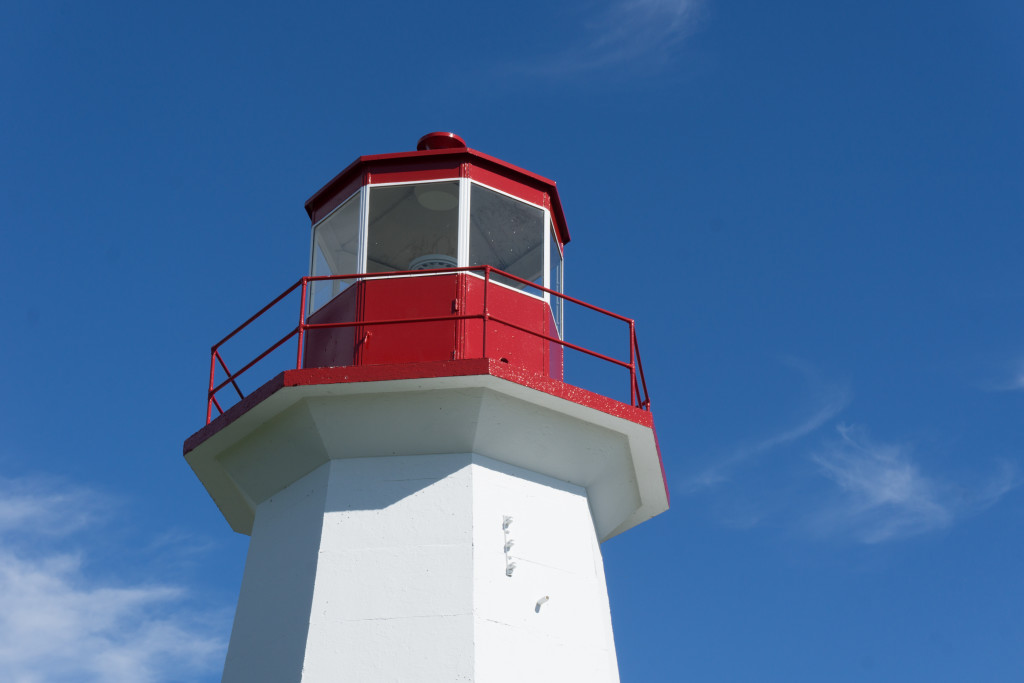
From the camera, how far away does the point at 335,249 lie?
12680mm

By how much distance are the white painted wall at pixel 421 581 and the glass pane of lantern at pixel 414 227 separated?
7.95ft

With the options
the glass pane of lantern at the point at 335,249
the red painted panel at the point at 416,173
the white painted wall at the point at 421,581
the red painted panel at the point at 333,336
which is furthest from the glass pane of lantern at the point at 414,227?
the white painted wall at the point at 421,581

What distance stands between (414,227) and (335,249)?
0.82 m

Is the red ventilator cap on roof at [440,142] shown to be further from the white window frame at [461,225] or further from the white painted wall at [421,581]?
the white painted wall at [421,581]

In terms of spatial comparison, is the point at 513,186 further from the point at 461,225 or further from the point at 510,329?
the point at 510,329

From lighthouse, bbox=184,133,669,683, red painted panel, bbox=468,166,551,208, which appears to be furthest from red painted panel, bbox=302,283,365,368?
red painted panel, bbox=468,166,551,208

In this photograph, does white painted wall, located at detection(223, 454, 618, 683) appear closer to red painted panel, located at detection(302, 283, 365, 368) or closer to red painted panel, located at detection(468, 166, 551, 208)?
red painted panel, located at detection(302, 283, 365, 368)

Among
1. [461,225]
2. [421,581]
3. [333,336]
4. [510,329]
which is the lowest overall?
[421,581]

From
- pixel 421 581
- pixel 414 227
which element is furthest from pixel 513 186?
pixel 421 581

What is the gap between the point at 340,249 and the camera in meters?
12.7

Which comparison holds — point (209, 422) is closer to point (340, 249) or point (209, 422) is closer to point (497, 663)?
point (340, 249)

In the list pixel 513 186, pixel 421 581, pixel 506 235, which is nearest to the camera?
pixel 421 581

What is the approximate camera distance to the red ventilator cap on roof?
12336mm

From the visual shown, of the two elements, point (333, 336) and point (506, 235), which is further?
point (506, 235)
